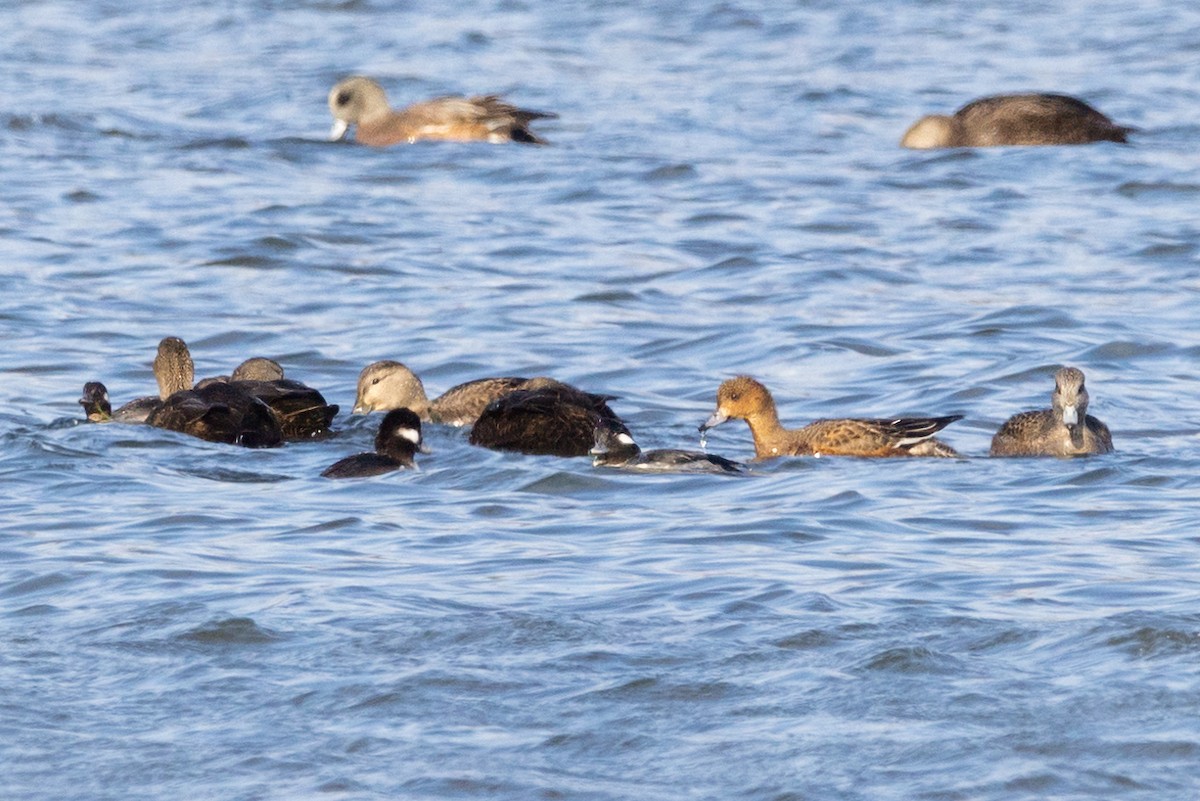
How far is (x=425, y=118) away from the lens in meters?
20.6

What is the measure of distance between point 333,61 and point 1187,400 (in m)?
16.6

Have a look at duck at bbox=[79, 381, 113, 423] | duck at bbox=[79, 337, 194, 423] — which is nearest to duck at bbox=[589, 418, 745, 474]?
duck at bbox=[79, 337, 194, 423]

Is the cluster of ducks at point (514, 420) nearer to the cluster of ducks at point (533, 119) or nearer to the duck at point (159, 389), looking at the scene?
the duck at point (159, 389)

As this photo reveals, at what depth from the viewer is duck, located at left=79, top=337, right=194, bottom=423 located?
34.7 ft

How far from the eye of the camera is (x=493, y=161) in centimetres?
1991

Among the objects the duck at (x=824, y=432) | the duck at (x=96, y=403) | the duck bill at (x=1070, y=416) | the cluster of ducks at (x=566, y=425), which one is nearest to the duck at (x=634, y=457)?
the cluster of ducks at (x=566, y=425)

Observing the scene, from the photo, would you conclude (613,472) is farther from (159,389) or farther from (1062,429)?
(159,389)

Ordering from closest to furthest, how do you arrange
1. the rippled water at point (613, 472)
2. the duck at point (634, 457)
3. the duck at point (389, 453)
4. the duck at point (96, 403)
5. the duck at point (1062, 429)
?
the rippled water at point (613, 472)
the duck at point (634, 457)
the duck at point (389, 453)
the duck at point (1062, 429)
the duck at point (96, 403)

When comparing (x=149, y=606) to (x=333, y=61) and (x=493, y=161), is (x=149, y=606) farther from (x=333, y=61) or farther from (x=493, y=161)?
(x=333, y=61)

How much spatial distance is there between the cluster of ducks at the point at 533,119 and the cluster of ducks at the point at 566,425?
946 centimetres

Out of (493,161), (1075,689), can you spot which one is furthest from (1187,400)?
(493,161)

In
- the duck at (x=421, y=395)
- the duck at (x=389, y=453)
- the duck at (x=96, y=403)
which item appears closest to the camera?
the duck at (x=389, y=453)

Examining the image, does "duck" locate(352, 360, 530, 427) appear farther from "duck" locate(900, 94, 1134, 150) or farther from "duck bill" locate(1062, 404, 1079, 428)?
"duck" locate(900, 94, 1134, 150)

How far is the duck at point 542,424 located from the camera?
10.1 meters
